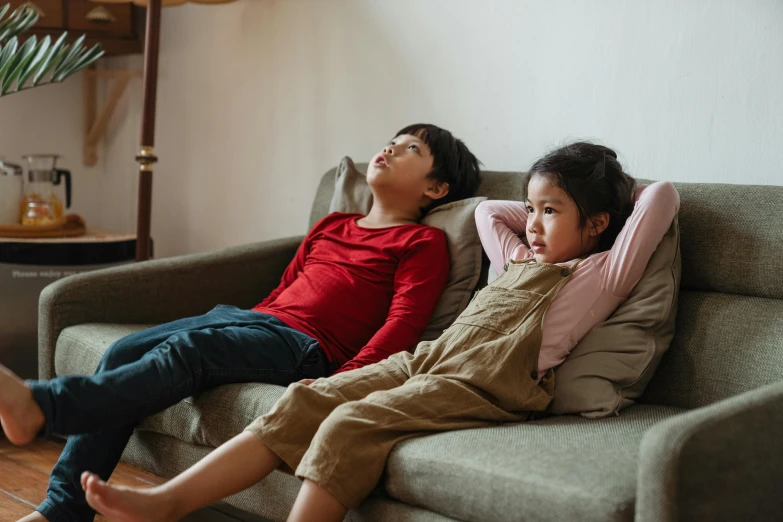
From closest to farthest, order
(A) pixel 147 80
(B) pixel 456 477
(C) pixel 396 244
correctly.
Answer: (B) pixel 456 477 → (C) pixel 396 244 → (A) pixel 147 80

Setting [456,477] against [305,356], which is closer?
[456,477]

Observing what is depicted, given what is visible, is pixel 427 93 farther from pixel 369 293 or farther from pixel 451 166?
pixel 369 293

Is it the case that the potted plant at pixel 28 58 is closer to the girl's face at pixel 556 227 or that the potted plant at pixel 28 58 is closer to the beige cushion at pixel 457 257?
the beige cushion at pixel 457 257

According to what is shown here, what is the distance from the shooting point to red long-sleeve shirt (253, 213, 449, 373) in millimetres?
1878

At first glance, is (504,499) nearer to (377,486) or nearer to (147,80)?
(377,486)

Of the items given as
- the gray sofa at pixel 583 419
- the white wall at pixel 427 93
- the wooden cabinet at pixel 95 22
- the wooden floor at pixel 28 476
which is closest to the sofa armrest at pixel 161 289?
the gray sofa at pixel 583 419

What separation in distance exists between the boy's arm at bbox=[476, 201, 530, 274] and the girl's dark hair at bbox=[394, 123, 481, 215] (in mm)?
179

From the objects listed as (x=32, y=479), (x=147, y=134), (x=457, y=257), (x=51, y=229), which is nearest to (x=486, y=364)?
(x=457, y=257)

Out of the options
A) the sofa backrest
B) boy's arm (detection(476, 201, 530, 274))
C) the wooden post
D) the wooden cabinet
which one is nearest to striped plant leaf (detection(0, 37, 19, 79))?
the wooden post

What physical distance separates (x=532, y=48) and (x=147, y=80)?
116cm

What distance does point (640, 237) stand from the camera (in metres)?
1.62

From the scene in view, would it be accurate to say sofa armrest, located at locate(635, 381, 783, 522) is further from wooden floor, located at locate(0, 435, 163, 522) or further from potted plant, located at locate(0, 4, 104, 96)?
potted plant, located at locate(0, 4, 104, 96)

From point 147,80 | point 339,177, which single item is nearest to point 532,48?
point 339,177

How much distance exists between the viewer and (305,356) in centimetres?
181
